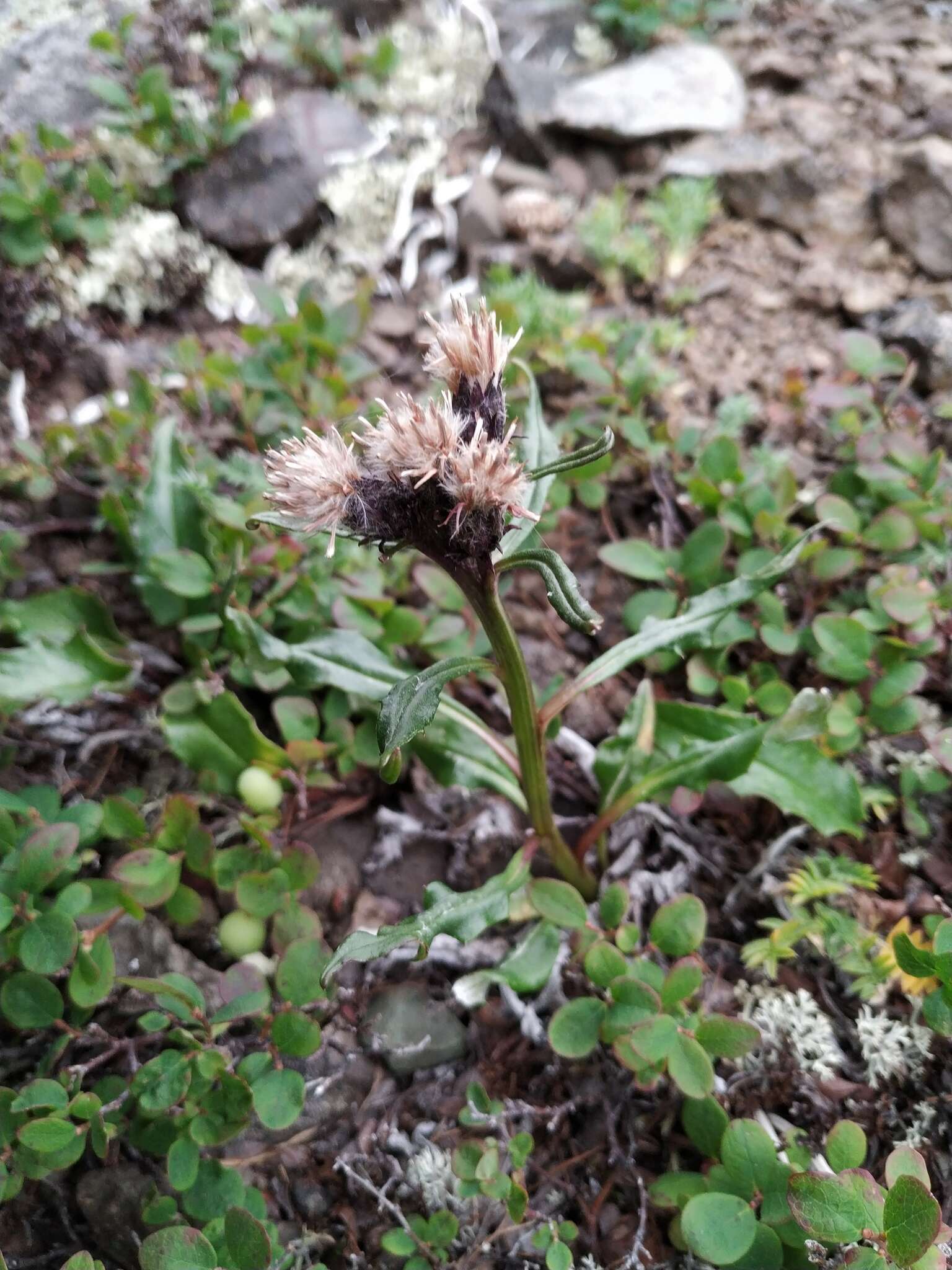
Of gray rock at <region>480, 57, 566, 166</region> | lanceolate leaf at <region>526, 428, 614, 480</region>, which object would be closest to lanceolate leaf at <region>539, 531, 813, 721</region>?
lanceolate leaf at <region>526, 428, 614, 480</region>

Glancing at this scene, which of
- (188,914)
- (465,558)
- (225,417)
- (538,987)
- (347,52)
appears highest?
(347,52)

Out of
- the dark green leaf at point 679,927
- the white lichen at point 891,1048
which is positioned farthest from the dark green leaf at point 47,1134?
the white lichen at point 891,1048

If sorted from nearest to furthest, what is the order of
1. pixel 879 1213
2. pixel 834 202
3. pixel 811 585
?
pixel 879 1213 → pixel 811 585 → pixel 834 202

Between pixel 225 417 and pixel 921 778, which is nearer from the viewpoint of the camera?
pixel 921 778

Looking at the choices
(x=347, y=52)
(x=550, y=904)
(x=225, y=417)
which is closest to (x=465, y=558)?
(x=550, y=904)

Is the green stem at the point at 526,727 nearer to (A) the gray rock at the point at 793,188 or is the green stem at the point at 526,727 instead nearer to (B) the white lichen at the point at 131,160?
(A) the gray rock at the point at 793,188

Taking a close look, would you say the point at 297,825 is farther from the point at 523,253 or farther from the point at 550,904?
the point at 523,253
